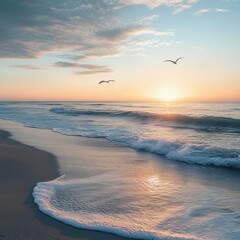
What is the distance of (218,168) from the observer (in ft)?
29.7

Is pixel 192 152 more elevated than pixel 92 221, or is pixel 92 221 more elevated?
pixel 192 152

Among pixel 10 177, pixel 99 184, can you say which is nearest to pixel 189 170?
pixel 99 184

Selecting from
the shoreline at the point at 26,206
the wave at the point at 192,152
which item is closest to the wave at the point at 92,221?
the shoreline at the point at 26,206

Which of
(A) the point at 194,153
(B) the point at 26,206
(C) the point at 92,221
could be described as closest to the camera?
(C) the point at 92,221

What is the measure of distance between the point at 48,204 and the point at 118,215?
131 centimetres

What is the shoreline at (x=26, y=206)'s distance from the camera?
14.7ft

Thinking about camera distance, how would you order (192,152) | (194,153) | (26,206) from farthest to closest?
(192,152), (194,153), (26,206)

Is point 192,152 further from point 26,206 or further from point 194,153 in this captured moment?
point 26,206

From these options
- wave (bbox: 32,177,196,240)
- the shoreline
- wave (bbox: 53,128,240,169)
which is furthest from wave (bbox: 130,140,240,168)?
wave (bbox: 32,177,196,240)

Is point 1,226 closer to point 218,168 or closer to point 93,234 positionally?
point 93,234

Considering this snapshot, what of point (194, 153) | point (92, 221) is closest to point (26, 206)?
point (92, 221)

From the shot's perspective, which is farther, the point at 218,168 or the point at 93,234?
the point at 218,168

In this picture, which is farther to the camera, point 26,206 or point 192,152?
point 192,152

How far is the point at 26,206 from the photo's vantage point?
5473 mm
